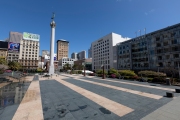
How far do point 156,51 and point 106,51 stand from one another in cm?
4288

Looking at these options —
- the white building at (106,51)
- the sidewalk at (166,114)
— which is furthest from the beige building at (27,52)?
the sidewalk at (166,114)

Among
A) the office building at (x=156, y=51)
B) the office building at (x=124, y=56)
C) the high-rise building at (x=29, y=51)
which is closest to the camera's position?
the office building at (x=156, y=51)

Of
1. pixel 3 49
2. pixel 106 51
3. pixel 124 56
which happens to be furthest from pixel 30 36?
pixel 124 56

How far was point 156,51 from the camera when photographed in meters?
50.0

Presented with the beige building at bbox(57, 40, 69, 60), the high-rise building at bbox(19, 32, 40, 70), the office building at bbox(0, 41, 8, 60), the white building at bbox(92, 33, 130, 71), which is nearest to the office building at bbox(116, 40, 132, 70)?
the white building at bbox(92, 33, 130, 71)

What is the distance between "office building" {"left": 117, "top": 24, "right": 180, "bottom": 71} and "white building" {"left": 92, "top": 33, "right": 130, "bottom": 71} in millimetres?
13646

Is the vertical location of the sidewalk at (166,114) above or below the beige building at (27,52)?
below

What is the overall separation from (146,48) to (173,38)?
12.8 metres

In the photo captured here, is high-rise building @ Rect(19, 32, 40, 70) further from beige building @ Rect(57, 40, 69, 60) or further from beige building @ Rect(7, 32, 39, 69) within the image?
beige building @ Rect(57, 40, 69, 60)

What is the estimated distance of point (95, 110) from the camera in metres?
7.04

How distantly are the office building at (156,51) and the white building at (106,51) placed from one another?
13646 mm

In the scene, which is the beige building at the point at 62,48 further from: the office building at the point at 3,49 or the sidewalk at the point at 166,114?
the sidewalk at the point at 166,114

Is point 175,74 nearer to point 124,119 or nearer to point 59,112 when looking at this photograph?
point 124,119

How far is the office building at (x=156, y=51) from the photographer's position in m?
43.1
